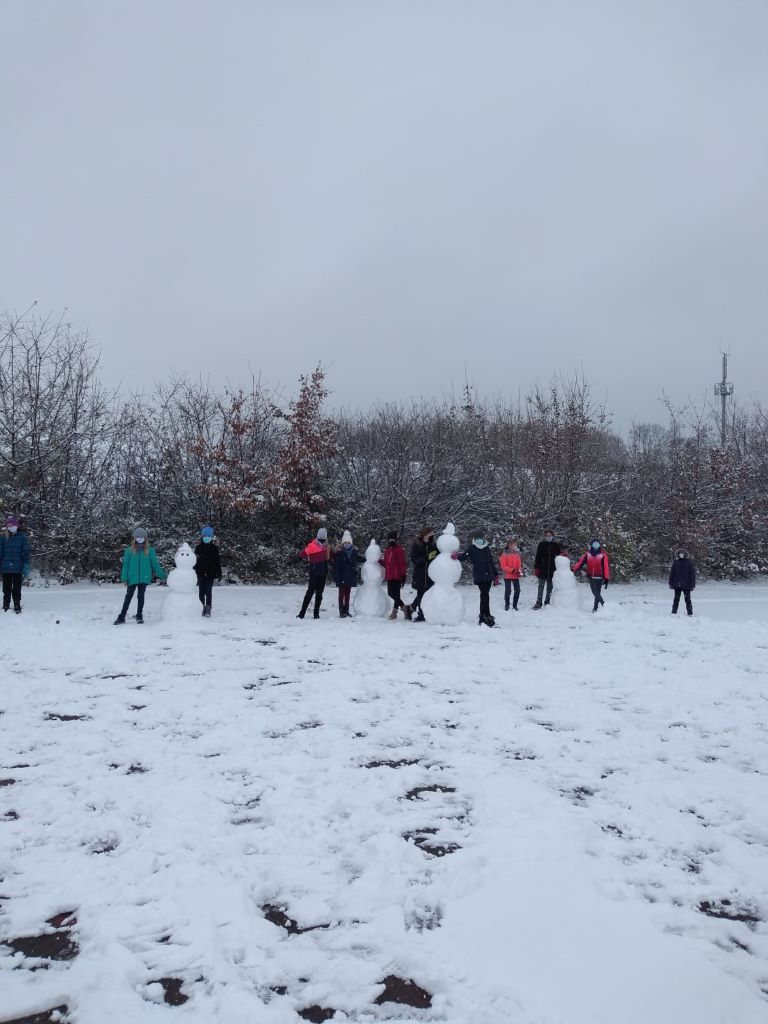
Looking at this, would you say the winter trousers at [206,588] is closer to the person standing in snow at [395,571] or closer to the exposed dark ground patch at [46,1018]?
the person standing in snow at [395,571]

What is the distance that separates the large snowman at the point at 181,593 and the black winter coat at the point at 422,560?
4.08 meters

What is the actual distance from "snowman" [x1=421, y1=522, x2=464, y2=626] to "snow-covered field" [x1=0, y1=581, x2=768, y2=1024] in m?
3.92

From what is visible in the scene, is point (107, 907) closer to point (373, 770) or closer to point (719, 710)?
point (373, 770)

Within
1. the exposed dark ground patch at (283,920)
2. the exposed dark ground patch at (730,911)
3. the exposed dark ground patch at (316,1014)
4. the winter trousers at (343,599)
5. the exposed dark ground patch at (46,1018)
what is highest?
the winter trousers at (343,599)

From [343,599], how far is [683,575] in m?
6.96

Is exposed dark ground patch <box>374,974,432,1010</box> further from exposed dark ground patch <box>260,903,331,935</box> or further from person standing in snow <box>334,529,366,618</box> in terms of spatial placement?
person standing in snow <box>334,529,366,618</box>

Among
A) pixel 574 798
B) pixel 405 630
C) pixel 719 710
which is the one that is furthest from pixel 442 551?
pixel 574 798

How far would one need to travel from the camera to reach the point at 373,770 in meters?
4.87

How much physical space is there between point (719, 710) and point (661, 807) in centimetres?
273

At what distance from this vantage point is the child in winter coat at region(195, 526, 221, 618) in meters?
12.5

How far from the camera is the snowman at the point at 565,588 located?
14.2 meters

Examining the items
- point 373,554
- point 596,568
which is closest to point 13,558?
point 373,554

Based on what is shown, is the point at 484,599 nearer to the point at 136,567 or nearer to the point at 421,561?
the point at 421,561

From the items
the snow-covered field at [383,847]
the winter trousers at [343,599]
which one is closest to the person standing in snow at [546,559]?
the winter trousers at [343,599]
